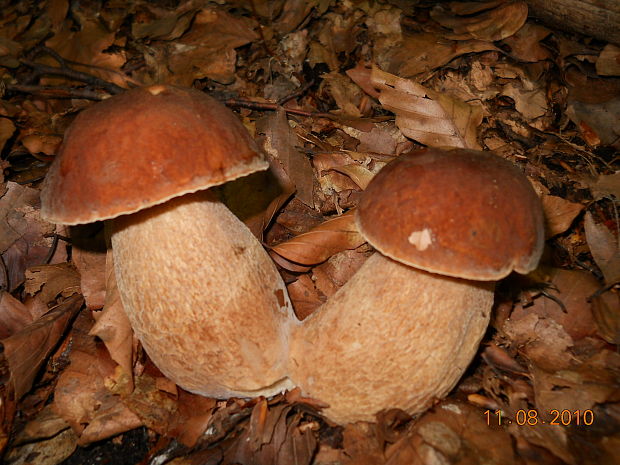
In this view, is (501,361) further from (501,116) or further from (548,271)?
(501,116)

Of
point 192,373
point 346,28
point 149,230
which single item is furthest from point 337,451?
point 346,28

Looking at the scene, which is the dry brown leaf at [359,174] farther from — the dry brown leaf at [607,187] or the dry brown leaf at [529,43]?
the dry brown leaf at [529,43]

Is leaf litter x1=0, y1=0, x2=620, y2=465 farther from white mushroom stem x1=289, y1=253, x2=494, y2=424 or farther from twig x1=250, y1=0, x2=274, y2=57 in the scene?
white mushroom stem x1=289, y1=253, x2=494, y2=424

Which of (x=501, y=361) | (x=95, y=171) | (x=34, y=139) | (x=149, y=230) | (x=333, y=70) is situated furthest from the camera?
(x=333, y=70)

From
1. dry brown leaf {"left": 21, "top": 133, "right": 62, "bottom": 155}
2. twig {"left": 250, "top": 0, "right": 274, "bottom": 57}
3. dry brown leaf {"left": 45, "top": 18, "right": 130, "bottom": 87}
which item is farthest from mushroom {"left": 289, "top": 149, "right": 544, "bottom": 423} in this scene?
dry brown leaf {"left": 45, "top": 18, "right": 130, "bottom": 87}

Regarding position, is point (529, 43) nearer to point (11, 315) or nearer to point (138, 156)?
point (138, 156)

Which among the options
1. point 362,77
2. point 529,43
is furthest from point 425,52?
point 529,43

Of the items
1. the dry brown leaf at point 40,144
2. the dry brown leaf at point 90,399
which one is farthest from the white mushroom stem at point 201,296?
the dry brown leaf at point 40,144
